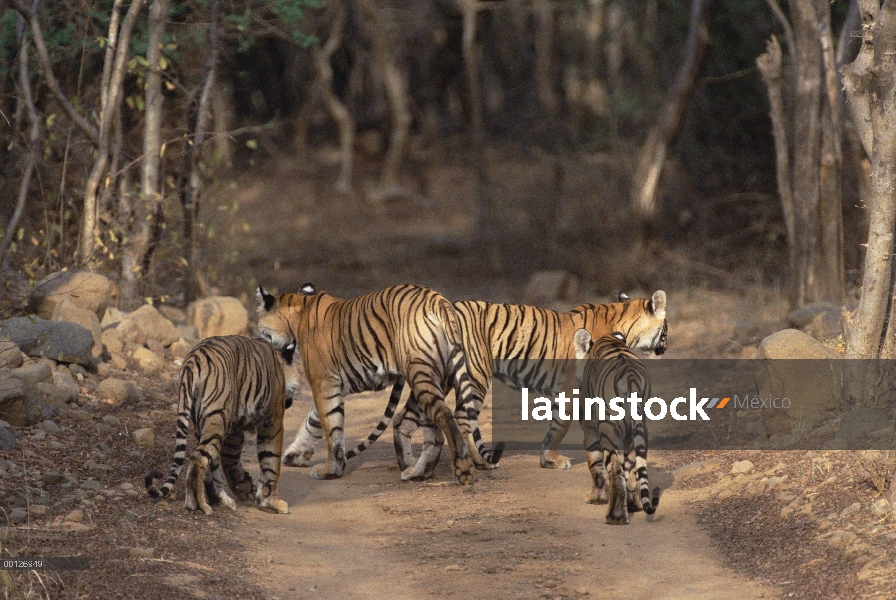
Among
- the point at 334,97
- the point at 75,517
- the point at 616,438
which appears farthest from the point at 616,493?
the point at 334,97

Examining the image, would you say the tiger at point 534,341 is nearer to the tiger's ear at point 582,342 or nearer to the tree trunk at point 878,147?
the tiger's ear at point 582,342

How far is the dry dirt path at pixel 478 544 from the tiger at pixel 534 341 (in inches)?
13.3

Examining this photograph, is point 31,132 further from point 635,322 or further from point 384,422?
point 635,322

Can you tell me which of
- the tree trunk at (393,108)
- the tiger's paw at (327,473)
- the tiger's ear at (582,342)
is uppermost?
the tree trunk at (393,108)

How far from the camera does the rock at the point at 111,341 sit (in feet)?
33.8

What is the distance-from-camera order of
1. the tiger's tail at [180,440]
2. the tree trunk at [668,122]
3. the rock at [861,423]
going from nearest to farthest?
the tiger's tail at [180,440] → the rock at [861,423] → the tree trunk at [668,122]

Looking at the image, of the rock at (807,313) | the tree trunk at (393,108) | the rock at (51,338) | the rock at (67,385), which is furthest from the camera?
the tree trunk at (393,108)

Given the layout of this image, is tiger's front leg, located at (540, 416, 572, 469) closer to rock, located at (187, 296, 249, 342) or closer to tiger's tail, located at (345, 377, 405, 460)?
tiger's tail, located at (345, 377, 405, 460)

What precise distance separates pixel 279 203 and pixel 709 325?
16067mm

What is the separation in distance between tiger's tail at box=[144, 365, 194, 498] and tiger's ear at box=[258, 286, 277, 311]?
1.56 meters

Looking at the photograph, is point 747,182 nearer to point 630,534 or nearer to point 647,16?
point 647,16

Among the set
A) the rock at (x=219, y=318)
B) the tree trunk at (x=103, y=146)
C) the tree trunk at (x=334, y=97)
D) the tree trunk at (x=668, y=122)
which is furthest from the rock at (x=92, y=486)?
the tree trunk at (x=334, y=97)

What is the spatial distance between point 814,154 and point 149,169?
736 cm

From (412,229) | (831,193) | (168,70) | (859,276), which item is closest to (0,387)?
(168,70)
